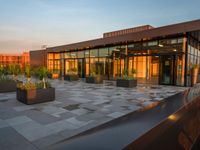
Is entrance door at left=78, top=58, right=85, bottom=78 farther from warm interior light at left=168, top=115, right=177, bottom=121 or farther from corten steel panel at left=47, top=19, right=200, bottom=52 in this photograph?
warm interior light at left=168, top=115, right=177, bottom=121

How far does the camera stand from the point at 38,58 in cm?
2267

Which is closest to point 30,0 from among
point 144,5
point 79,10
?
point 79,10

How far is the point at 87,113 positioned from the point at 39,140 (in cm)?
178

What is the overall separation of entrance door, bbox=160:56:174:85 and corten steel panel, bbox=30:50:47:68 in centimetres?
1751

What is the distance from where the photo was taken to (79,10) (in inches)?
475

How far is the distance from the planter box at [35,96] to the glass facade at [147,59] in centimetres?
826

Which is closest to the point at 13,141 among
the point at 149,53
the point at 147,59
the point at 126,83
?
the point at 126,83

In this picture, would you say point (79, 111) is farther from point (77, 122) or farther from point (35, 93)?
point (35, 93)

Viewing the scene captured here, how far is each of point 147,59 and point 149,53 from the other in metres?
3.00

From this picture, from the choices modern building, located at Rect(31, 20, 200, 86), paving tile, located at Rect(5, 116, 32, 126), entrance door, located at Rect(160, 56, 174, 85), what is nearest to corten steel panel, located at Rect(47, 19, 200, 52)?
modern building, located at Rect(31, 20, 200, 86)

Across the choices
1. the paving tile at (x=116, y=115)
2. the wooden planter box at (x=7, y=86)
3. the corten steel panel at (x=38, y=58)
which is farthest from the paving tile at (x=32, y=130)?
the corten steel panel at (x=38, y=58)

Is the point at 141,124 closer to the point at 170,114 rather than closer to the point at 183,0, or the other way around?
the point at 170,114

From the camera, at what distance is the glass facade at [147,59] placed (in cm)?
1039

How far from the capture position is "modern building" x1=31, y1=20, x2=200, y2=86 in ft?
32.8
